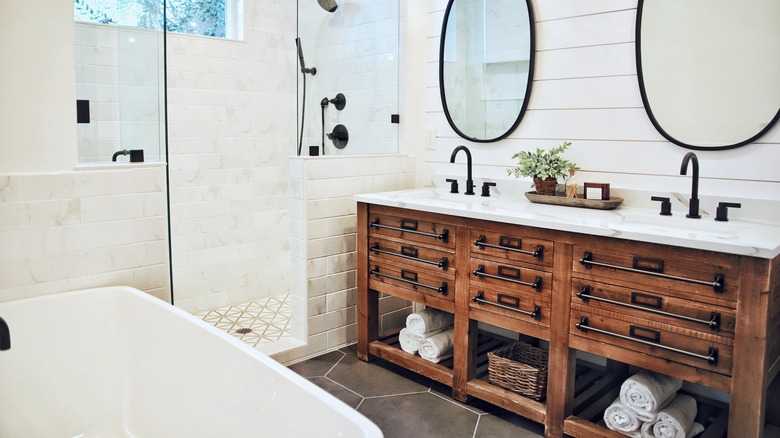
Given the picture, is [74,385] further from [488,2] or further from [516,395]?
[488,2]

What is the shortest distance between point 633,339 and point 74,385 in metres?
2.03

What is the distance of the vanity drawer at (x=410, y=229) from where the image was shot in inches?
107

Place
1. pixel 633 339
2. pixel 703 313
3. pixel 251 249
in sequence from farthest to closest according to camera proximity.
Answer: pixel 251 249 < pixel 633 339 < pixel 703 313

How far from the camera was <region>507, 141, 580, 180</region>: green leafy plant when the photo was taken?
2787 millimetres

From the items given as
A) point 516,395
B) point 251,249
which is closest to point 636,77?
point 516,395

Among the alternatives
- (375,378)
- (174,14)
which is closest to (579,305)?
(375,378)

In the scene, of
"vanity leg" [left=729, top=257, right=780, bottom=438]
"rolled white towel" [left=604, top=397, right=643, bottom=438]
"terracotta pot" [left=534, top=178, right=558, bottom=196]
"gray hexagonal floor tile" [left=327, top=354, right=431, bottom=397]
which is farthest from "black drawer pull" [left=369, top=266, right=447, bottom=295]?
"vanity leg" [left=729, top=257, right=780, bottom=438]

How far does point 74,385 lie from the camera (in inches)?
89.0

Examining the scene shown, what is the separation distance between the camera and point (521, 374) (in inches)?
101

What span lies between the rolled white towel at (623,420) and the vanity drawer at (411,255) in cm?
84

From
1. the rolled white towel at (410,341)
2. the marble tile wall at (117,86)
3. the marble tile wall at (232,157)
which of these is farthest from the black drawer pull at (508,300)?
the marble tile wall at (232,157)

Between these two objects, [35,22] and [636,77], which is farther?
[636,77]

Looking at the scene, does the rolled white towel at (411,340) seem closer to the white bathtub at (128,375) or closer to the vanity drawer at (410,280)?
the vanity drawer at (410,280)

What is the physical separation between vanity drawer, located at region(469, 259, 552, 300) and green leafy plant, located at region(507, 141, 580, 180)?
537 mm
